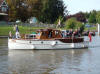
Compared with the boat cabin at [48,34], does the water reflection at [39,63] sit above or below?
below

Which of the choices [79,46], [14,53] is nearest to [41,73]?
[14,53]

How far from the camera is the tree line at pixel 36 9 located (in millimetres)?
89831

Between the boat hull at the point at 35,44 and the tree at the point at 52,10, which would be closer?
the boat hull at the point at 35,44

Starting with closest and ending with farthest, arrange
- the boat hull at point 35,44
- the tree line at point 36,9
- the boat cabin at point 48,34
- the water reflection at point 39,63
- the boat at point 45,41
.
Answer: the water reflection at point 39,63, the boat hull at point 35,44, the boat at point 45,41, the boat cabin at point 48,34, the tree line at point 36,9

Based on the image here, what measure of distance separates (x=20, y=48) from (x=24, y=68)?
1251cm

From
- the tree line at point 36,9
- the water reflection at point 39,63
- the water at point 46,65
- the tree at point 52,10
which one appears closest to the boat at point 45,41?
the water reflection at point 39,63

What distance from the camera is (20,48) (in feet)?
120

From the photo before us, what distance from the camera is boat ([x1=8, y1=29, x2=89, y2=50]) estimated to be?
119ft

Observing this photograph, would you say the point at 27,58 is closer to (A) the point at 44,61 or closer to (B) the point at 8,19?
(A) the point at 44,61

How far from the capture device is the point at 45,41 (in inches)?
1437

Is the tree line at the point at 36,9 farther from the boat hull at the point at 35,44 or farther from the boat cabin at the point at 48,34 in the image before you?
the boat hull at the point at 35,44

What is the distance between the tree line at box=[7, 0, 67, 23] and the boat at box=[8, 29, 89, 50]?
2048 inches

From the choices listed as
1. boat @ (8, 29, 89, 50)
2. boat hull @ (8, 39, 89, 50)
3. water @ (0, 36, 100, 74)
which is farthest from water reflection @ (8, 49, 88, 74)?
boat @ (8, 29, 89, 50)

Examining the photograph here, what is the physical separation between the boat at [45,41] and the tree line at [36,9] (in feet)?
171
